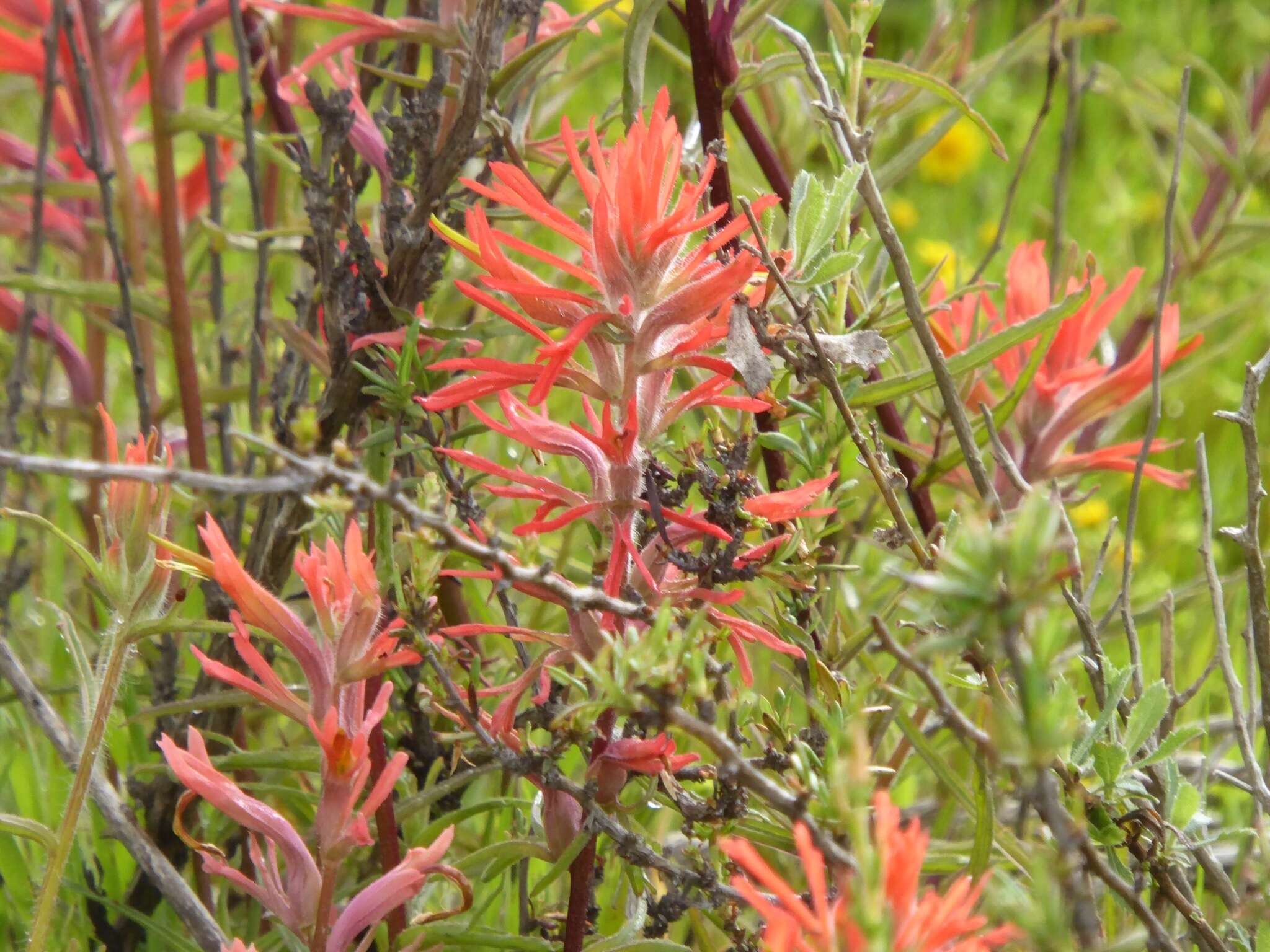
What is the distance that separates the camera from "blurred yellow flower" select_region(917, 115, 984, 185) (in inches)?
122

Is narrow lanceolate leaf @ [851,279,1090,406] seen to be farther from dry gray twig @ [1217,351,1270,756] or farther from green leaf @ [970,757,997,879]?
green leaf @ [970,757,997,879]

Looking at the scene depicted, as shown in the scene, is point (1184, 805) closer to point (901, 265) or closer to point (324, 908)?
point (901, 265)

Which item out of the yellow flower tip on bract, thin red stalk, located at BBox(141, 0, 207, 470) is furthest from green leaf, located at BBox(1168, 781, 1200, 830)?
the yellow flower tip on bract

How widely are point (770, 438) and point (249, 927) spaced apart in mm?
567

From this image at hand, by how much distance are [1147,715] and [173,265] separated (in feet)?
3.01

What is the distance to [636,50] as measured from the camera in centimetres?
86

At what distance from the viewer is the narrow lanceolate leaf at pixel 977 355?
2.71ft

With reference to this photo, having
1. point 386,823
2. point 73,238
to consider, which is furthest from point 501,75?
point 73,238

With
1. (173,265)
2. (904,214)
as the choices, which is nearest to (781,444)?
(173,265)

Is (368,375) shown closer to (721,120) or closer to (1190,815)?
(721,120)

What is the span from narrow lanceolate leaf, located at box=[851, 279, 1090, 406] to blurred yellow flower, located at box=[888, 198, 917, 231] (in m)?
1.88

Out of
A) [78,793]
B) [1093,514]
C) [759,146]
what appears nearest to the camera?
[78,793]

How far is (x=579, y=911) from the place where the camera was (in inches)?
28.9

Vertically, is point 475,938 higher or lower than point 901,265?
lower
